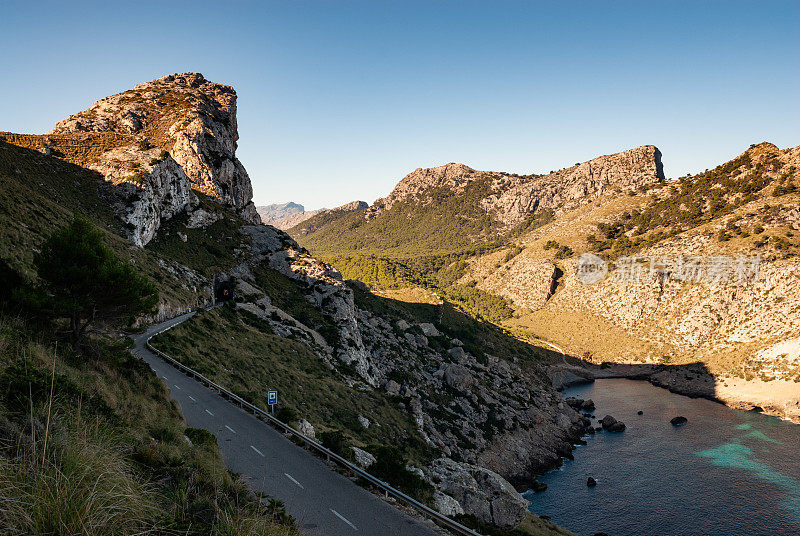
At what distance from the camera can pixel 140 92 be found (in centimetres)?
10344

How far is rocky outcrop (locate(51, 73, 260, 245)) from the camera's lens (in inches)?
2387

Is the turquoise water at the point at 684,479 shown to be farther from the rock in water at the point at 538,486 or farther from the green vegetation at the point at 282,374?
the green vegetation at the point at 282,374

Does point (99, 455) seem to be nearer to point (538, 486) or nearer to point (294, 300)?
point (294, 300)

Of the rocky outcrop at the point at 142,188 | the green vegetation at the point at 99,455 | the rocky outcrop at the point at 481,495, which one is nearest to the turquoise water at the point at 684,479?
the rocky outcrop at the point at 481,495

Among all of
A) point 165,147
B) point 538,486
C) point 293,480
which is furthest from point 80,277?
point 165,147

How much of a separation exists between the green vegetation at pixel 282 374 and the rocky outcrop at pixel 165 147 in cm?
2591

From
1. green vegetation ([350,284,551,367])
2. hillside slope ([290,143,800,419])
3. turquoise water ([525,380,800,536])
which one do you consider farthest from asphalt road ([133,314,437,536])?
hillside slope ([290,143,800,419])

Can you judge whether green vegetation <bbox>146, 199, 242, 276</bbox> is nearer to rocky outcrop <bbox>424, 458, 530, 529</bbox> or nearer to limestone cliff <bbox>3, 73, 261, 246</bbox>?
limestone cliff <bbox>3, 73, 261, 246</bbox>

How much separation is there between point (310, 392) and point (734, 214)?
170 m

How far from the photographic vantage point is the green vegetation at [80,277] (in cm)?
1728

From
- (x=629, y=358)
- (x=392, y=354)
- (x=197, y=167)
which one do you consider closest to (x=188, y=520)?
(x=392, y=354)

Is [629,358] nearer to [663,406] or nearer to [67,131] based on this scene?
[663,406]

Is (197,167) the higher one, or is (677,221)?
(677,221)

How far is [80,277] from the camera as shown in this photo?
17.4 meters
